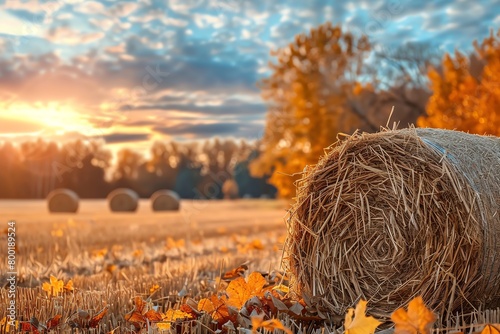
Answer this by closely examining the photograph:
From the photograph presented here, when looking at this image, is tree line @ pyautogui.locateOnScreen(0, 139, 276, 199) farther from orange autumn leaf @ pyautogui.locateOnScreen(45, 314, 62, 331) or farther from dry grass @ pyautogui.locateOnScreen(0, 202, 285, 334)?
orange autumn leaf @ pyautogui.locateOnScreen(45, 314, 62, 331)

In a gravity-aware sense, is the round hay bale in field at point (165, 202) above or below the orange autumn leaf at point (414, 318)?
below

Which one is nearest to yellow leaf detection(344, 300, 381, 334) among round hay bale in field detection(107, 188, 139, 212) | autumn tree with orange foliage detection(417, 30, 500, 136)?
autumn tree with orange foliage detection(417, 30, 500, 136)

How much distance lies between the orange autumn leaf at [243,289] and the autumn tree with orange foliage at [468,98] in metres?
13.7

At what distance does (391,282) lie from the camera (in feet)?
11.3

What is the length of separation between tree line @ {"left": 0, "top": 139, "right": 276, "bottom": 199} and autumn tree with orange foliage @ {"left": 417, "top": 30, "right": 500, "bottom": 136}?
29.2 m

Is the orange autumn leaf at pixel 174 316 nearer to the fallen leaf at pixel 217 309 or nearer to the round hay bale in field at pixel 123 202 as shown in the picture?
the fallen leaf at pixel 217 309

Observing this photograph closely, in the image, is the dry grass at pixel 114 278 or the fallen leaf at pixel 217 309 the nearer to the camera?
the fallen leaf at pixel 217 309

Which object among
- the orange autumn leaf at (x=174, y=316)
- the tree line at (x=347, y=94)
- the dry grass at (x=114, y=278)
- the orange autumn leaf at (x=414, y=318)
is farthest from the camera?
the tree line at (x=347, y=94)

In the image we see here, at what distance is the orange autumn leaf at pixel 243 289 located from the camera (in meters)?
3.26

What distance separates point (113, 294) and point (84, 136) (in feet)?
12.5

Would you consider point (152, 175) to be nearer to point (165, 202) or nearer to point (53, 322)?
A: point (165, 202)

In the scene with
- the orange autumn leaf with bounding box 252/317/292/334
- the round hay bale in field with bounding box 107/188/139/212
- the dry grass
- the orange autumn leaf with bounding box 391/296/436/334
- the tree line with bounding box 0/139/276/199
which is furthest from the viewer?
the tree line with bounding box 0/139/276/199

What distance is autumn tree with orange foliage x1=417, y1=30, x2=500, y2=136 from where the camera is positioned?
51.1 ft

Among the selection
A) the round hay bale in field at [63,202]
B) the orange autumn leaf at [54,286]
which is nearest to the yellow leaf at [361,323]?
the orange autumn leaf at [54,286]
